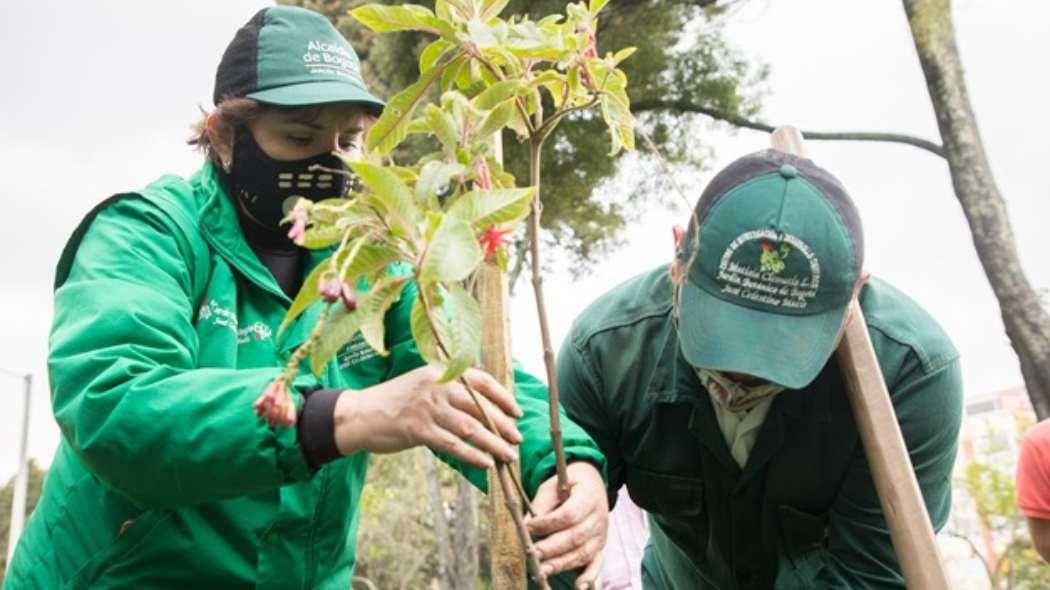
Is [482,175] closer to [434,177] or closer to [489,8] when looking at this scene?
[434,177]

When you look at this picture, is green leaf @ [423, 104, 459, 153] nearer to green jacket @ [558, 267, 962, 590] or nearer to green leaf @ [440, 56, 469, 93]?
green leaf @ [440, 56, 469, 93]

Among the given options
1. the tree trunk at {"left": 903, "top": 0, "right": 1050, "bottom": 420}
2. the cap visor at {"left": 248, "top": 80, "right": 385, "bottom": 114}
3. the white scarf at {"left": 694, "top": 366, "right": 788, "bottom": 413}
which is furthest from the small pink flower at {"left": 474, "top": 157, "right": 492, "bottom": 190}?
the tree trunk at {"left": 903, "top": 0, "right": 1050, "bottom": 420}

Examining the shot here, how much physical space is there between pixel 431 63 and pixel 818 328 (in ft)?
3.19

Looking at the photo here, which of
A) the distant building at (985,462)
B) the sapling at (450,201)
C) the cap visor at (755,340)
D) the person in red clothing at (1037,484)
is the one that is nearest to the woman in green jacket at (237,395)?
the sapling at (450,201)

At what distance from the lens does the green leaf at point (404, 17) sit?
4.35 ft

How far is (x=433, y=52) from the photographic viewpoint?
143cm

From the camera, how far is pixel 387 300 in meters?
1.18

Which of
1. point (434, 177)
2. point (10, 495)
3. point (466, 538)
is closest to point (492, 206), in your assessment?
point (434, 177)

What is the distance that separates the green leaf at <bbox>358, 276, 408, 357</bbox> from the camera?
3.81 feet

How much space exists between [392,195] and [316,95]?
83 centimetres

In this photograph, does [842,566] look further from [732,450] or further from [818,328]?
[818,328]

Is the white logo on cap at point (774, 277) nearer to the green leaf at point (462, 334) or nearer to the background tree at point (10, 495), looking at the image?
the green leaf at point (462, 334)

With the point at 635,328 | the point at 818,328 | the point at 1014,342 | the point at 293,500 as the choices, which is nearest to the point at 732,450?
the point at 635,328

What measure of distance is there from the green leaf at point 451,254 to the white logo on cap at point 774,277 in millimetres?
1011
